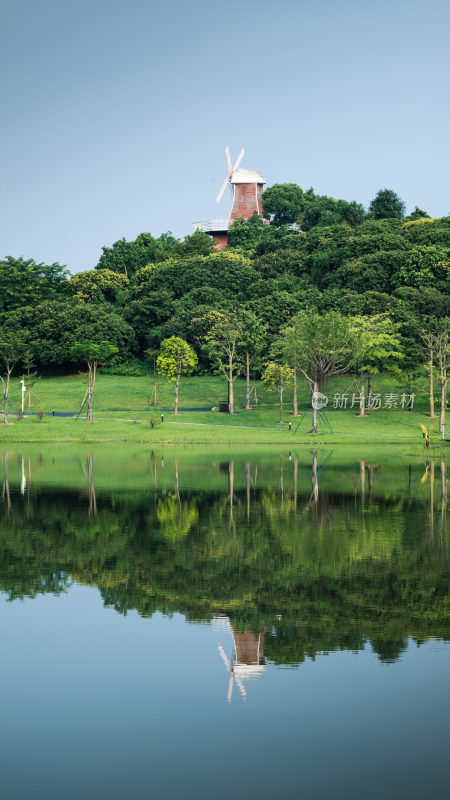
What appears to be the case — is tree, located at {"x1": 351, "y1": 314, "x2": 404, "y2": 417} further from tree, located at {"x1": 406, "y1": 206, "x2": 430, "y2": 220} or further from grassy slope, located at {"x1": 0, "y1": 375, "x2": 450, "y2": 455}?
tree, located at {"x1": 406, "y1": 206, "x2": 430, "y2": 220}

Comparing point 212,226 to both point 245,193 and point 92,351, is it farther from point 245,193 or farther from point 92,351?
point 92,351

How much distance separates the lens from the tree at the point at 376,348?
73188 millimetres

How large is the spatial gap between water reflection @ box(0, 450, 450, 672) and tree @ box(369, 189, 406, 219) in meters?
110

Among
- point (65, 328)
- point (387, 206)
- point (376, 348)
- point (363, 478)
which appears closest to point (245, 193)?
point (387, 206)

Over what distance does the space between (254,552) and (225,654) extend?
7.36 metres

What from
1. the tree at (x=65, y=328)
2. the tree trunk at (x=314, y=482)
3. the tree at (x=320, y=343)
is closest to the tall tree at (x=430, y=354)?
the tree at (x=320, y=343)

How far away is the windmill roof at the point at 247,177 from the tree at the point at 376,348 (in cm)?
8292

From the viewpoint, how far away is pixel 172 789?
838 centimetres

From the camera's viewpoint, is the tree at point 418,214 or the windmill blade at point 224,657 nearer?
the windmill blade at point 224,657

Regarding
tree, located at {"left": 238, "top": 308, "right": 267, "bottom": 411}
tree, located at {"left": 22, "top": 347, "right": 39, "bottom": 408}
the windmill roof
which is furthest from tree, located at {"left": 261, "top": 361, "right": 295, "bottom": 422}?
the windmill roof

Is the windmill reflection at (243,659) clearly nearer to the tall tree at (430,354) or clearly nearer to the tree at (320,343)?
the tree at (320,343)

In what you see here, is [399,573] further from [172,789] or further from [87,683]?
[172,789]

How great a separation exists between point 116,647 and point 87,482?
885 inches

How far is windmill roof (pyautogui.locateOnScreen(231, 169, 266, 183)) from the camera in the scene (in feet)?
518
